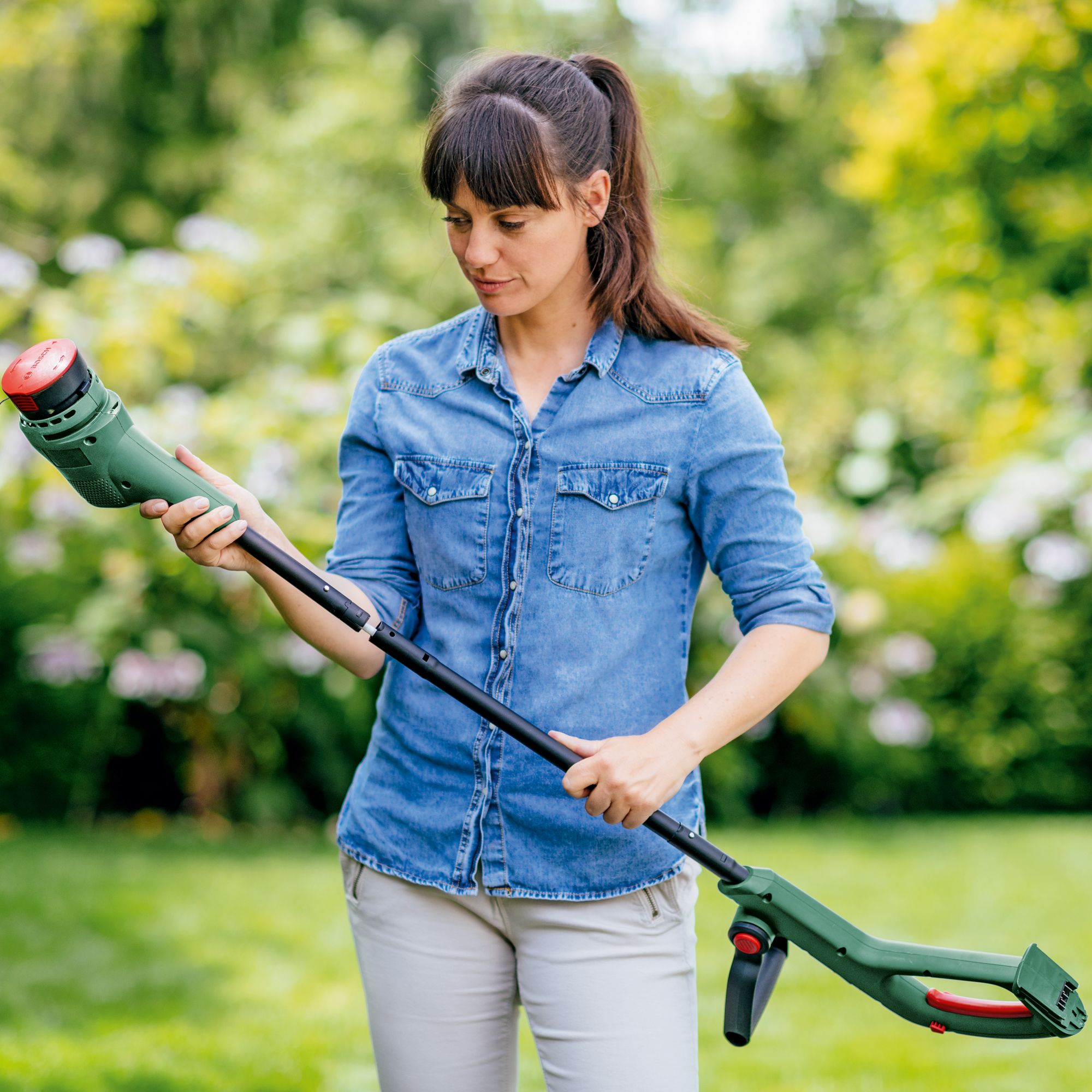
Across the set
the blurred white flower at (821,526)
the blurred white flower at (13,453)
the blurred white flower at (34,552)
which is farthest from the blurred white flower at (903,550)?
the blurred white flower at (13,453)

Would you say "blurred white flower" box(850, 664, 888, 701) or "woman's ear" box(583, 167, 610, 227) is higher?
"woman's ear" box(583, 167, 610, 227)

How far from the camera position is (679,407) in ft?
5.67

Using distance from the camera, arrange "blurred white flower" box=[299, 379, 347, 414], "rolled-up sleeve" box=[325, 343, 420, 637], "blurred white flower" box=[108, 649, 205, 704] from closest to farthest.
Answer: "rolled-up sleeve" box=[325, 343, 420, 637], "blurred white flower" box=[108, 649, 205, 704], "blurred white flower" box=[299, 379, 347, 414]

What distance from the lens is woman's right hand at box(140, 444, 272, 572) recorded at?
166 centimetres

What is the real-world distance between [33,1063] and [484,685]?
2.00 metres

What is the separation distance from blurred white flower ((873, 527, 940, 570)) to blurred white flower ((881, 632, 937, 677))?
23.3 inches

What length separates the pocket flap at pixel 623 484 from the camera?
1717 mm

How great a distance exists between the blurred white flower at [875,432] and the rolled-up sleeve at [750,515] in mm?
6517

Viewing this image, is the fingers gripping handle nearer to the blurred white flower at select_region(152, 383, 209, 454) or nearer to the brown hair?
the brown hair

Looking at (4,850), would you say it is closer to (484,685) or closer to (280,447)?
(280,447)

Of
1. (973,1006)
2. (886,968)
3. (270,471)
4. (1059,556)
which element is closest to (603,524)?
(886,968)

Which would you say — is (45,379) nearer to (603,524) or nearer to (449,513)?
(449,513)

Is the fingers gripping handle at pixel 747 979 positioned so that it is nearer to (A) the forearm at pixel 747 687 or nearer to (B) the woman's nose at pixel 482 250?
(A) the forearm at pixel 747 687

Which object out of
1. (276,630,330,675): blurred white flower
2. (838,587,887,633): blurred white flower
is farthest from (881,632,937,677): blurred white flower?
(276,630,330,675): blurred white flower
